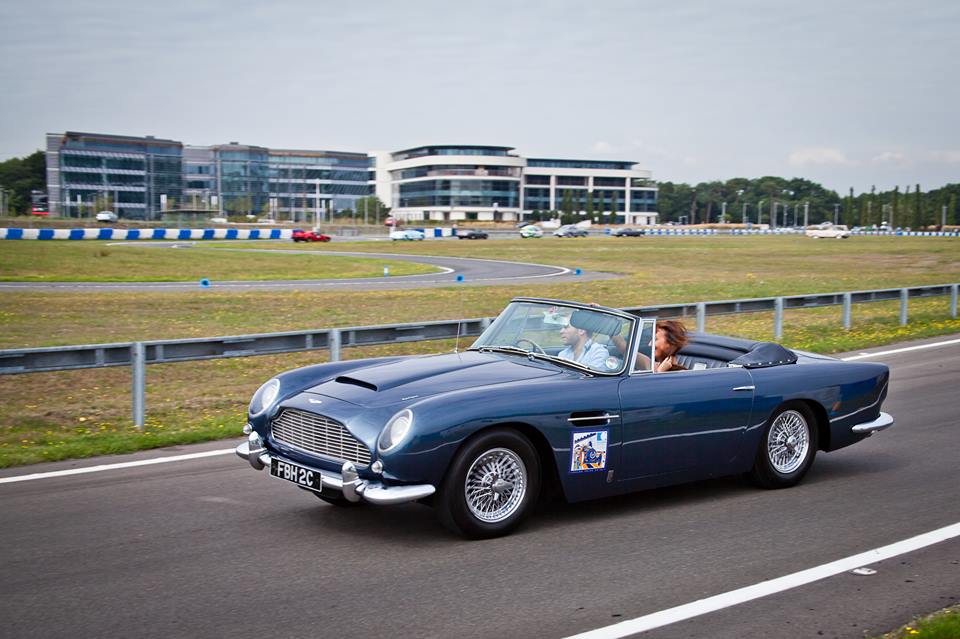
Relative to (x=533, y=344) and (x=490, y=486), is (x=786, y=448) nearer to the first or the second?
(x=533, y=344)

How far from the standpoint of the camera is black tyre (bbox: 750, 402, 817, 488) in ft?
22.7

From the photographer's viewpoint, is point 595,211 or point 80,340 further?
point 595,211

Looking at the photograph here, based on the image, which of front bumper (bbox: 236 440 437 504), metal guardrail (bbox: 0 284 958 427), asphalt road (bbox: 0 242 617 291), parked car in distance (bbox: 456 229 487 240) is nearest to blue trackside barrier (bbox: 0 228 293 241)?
parked car in distance (bbox: 456 229 487 240)

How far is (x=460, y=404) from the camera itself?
551 cm

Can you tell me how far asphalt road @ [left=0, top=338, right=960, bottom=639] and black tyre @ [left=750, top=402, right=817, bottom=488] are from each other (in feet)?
0.44

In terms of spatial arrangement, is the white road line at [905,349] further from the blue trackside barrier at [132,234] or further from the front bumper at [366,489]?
the blue trackside barrier at [132,234]

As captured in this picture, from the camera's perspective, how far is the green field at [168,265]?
33781 mm

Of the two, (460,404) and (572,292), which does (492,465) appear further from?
(572,292)

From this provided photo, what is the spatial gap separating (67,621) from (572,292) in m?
24.7

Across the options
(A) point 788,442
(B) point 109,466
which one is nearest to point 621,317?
(A) point 788,442

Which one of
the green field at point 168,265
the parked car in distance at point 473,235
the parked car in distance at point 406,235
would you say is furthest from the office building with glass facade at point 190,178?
the green field at point 168,265

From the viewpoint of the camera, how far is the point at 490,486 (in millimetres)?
5625

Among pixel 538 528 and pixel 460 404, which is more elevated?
pixel 460 404

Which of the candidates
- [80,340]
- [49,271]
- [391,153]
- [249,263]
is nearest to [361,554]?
[80,340]
